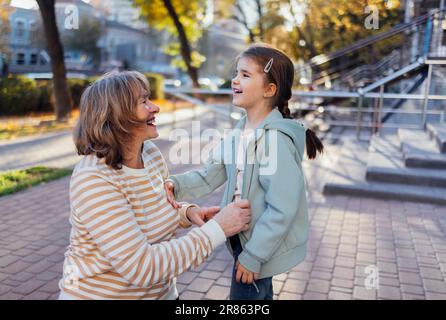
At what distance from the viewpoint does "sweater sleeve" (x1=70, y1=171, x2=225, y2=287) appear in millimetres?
1402

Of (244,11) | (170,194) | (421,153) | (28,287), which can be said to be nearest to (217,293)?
(28,287)

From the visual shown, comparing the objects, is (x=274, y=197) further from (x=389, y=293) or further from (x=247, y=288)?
(x=389, y=293)

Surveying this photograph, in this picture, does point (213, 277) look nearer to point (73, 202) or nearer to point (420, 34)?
point (73, 202)

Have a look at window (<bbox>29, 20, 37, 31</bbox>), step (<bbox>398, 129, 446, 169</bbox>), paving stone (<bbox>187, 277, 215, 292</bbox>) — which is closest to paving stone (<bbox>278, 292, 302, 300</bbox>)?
paving stone (<bbox>187, 277, 215, 292</bbox>)

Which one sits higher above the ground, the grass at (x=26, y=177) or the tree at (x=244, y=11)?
the tree at (x=244, y=11)

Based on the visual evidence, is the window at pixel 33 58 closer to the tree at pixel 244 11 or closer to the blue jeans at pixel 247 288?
the tree at pixel 244 11

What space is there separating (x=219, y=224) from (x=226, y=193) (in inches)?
15.3

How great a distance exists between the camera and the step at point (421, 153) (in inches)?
259

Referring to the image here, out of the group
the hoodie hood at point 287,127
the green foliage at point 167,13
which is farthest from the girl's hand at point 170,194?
the green foliage at point 167,13

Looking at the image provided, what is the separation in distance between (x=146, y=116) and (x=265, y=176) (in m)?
0.52

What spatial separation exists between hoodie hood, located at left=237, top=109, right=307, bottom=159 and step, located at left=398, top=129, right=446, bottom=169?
5.39m

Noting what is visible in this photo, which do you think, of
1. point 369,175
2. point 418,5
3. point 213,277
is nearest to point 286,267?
point 213,277

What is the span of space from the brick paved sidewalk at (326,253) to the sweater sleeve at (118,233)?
1962mm

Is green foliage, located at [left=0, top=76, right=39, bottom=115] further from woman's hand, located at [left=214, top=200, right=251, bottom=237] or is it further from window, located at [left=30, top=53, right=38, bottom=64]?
window, located at [left=30, top=53, right=38, bottom=64]
